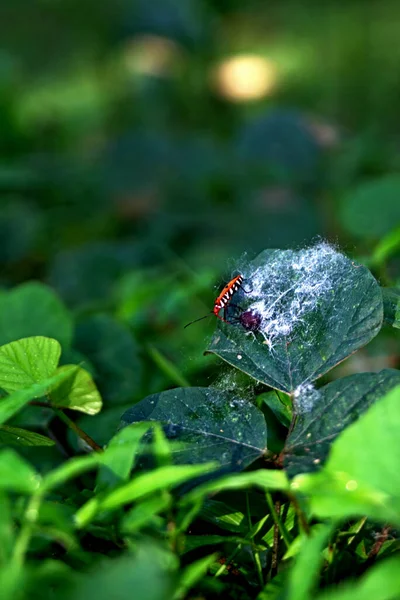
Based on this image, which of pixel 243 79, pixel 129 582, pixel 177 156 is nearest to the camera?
pixel 129 582

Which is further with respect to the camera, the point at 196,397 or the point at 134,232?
the point at 134,232

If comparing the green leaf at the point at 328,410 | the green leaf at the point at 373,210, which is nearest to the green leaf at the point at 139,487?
the green leaf at the point at 328,410

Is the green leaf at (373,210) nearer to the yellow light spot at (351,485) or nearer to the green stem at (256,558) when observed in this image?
the green stem at (256,558)

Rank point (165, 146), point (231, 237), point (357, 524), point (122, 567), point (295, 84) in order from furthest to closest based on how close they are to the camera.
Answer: point (295, 84) < point (165, 146) < point (231, 237) < point (357, 524) < point (122, 567)

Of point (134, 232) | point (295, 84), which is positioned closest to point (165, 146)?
point (134, 232)

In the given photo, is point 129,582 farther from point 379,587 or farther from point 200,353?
point 200,353

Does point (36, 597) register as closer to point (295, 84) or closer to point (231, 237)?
point (231, 237)

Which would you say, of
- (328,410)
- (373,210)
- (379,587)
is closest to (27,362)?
(328,410)

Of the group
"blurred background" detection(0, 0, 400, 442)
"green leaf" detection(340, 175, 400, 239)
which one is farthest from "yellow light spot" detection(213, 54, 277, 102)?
"green leaf" detection(340, 175, 400, 239)
